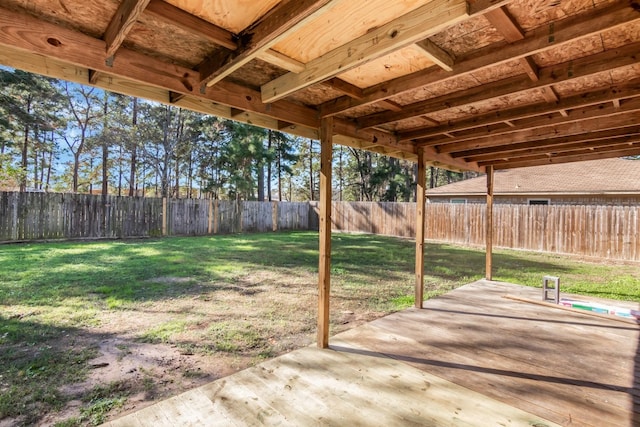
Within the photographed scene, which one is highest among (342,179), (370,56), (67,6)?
(342,179)

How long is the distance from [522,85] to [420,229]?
2.24m

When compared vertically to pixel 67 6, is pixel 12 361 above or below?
Answer: below

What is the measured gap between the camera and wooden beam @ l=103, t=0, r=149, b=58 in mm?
1317

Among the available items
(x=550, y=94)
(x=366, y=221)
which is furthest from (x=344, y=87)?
(x=366, y=221)

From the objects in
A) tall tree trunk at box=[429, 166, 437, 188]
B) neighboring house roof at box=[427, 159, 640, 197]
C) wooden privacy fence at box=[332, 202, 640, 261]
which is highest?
tall tree trunk at box=[429, 166, 437, 188]

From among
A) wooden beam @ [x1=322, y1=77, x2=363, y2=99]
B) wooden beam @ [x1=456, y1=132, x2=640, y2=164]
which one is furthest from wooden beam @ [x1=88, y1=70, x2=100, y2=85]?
wooden beam @ [x1=456, y1=132, x2=640, y2=164]

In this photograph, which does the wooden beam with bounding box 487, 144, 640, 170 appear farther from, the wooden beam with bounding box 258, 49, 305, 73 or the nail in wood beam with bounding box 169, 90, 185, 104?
the nail in wood beam with bounding box 169, 90, 185, 104

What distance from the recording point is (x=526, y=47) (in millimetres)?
1723

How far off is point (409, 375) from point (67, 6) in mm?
3115

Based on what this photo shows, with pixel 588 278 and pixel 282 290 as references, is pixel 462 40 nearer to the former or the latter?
pixel 282 290

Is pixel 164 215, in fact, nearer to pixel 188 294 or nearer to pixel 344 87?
pixel 188 294

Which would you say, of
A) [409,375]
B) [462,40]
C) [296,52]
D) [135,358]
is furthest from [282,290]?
[462,40]

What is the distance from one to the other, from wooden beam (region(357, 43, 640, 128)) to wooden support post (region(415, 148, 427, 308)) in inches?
54.7

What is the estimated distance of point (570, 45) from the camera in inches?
73.2
